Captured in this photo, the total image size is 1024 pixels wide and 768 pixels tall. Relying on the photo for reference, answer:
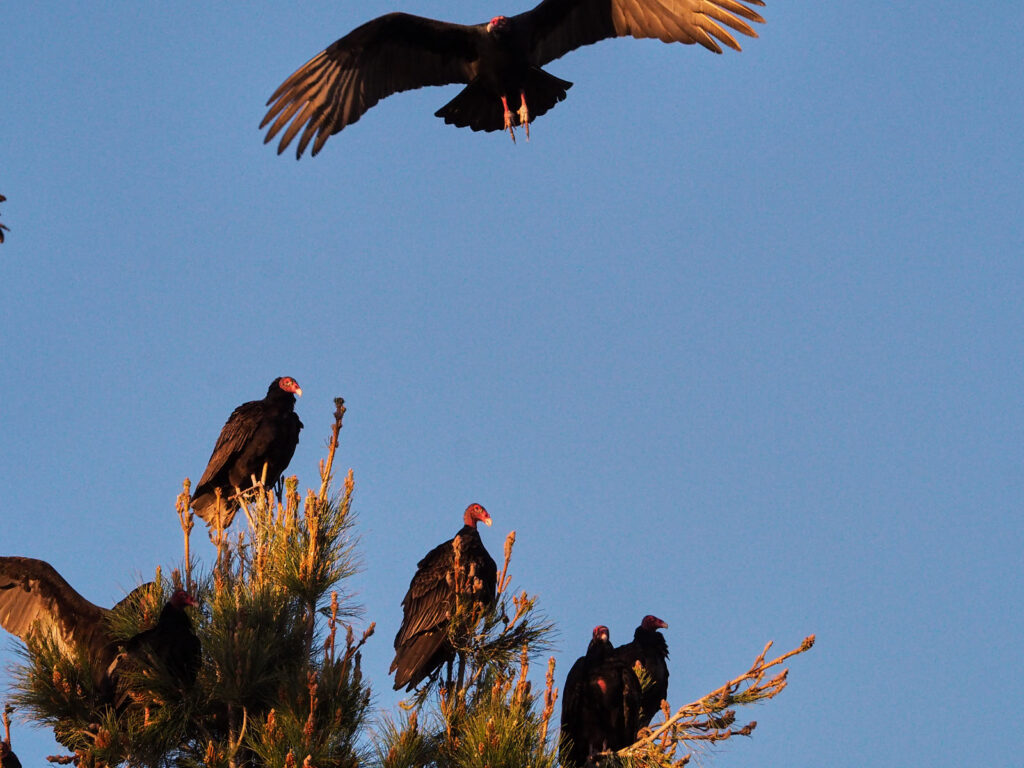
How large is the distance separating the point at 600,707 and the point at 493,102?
11.4 ft

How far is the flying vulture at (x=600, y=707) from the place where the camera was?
4859 mm

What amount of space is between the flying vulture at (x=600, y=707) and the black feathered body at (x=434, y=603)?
56 centimetres

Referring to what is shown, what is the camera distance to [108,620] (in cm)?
462

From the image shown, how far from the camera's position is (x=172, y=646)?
4.12 meters

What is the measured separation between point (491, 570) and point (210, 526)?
55.0 inches

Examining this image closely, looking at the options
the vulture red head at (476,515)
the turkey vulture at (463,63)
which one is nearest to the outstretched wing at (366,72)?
the turkey vulture at (463,63)

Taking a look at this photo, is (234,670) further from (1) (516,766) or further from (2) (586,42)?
(2) (586,42)

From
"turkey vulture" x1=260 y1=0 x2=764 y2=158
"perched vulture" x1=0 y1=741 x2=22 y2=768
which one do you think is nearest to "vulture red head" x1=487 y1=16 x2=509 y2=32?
"turkey vulture" x1=260 y1=0 x2=764 y2=158

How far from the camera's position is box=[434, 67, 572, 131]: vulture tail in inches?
268

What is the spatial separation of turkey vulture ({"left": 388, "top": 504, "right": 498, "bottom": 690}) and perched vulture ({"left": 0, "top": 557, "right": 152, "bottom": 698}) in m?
0.99

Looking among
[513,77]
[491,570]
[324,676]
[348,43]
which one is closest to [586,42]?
[513,77]

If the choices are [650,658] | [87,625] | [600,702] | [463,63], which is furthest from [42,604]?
[463,63]

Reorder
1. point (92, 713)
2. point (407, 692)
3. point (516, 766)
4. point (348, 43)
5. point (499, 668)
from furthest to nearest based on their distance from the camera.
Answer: point (348, 43)
point (407, 692)
point (499, 668)
point (92, 713)
point (516, 766)

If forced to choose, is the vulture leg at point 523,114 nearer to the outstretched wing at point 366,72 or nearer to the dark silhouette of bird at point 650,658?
the outstretched wing at point 366,72
